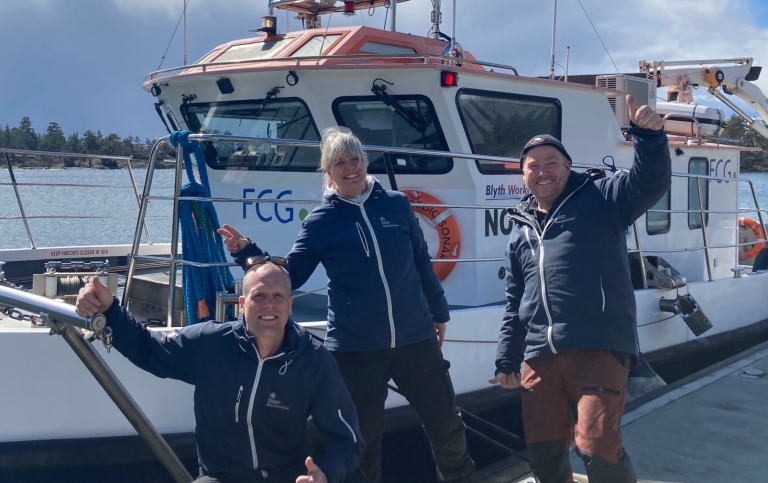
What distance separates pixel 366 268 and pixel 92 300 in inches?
38.6

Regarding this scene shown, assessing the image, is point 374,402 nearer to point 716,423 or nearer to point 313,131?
point 313,131

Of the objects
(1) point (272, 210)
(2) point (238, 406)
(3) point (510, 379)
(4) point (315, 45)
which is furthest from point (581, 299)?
(4) point (315, 45)

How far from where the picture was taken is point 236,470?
2.46 meters

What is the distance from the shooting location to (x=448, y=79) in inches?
175

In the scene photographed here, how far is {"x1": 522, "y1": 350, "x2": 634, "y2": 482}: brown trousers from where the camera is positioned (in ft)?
8.96

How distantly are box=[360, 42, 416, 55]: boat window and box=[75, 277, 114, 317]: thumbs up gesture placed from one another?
2950 millimetres

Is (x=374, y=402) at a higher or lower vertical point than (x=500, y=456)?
higher

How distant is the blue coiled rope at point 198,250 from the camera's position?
11.7 ft

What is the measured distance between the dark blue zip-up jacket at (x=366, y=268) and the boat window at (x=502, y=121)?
181cm

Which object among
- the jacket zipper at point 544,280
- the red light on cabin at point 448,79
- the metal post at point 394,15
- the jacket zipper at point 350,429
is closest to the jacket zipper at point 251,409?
the jacket zipper at point 350,429

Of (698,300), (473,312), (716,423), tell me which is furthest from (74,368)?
(698,300)

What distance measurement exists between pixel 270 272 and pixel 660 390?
3739 mm

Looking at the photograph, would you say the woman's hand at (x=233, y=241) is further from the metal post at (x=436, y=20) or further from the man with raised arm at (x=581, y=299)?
the metal post at (x=436, y=20)

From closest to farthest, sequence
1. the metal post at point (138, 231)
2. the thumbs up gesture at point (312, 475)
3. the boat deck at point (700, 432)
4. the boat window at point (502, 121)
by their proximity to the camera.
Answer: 1. the thumbs up gesture at point (312, 475)
2. the metal post at point (138, 231)
3. the boat deck at point (700, 432)
4. the boat window at point (502, 121)
